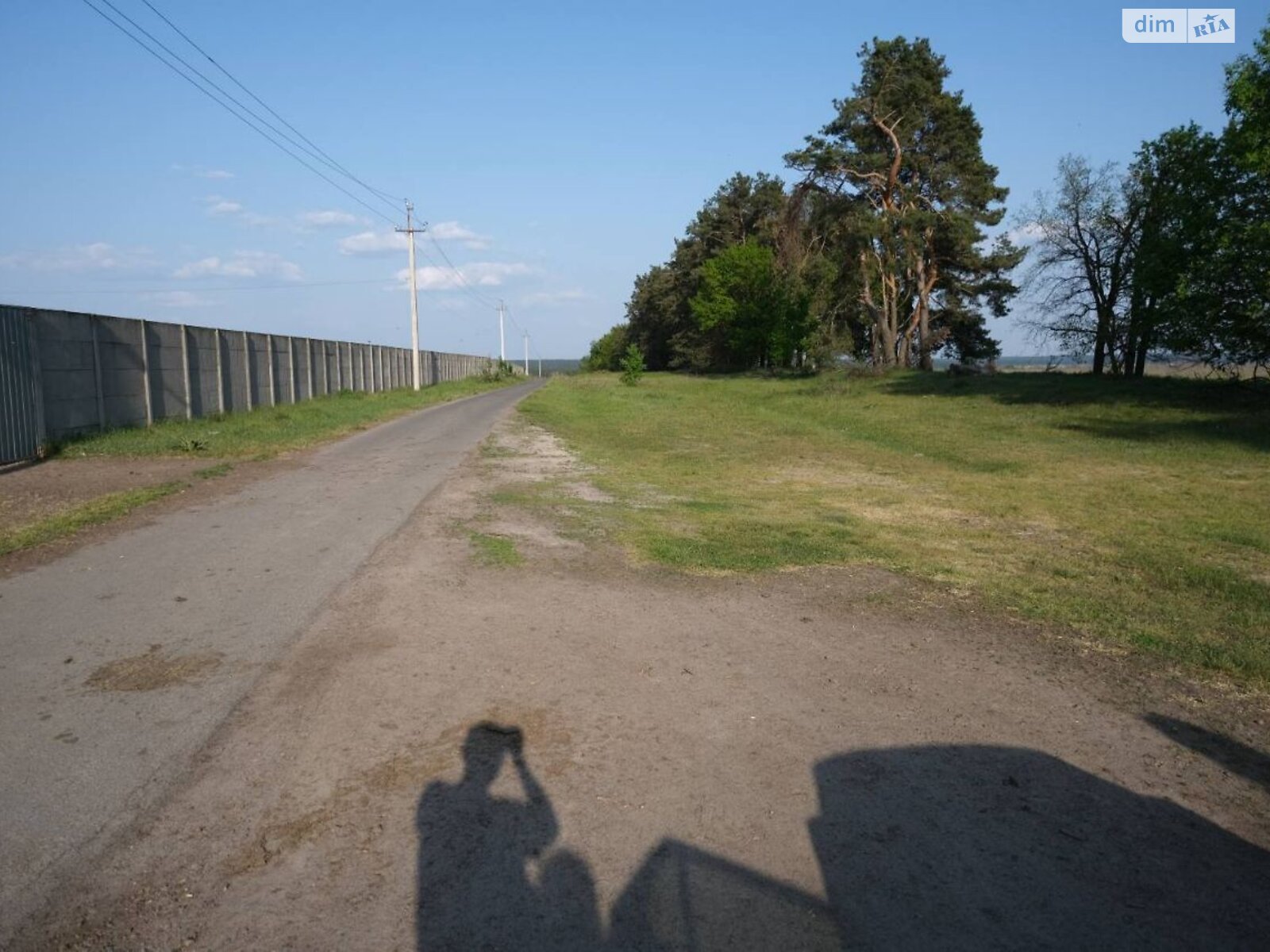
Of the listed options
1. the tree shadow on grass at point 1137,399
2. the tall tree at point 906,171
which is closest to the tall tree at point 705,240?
the tall tree at point 906,171

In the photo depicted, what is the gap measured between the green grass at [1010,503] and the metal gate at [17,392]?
991 centimetres

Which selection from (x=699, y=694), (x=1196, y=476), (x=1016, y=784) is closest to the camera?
(x=1016, y=784)

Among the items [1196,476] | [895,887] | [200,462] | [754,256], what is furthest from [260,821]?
[754,256]

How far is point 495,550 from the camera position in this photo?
8.70 m

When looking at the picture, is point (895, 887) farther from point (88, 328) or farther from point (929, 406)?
point (929, 406)

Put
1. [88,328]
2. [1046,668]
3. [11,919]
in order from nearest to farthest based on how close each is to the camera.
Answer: [11,919] → [1046,668] → [88,328]

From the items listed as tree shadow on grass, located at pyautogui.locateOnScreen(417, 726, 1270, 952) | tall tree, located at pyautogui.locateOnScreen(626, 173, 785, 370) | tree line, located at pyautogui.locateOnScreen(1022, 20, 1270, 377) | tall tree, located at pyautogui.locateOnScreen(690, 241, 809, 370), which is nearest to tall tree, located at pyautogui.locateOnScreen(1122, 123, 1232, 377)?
tree line, located at pyautogui.locateOnScreen(1022, 20, 1270, 377)

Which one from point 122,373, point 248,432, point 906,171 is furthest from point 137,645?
point 906,171

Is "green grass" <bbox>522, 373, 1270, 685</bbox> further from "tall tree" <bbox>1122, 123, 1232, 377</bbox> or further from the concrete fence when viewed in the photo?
the concrete fence

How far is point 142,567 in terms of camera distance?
796 centimetres

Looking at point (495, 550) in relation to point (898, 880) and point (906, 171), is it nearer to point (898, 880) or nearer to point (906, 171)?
point (898, 880)

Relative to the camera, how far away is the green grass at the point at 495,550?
823 centimetres

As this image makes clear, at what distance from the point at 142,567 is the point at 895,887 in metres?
7.17

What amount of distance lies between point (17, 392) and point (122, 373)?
14.6ft
